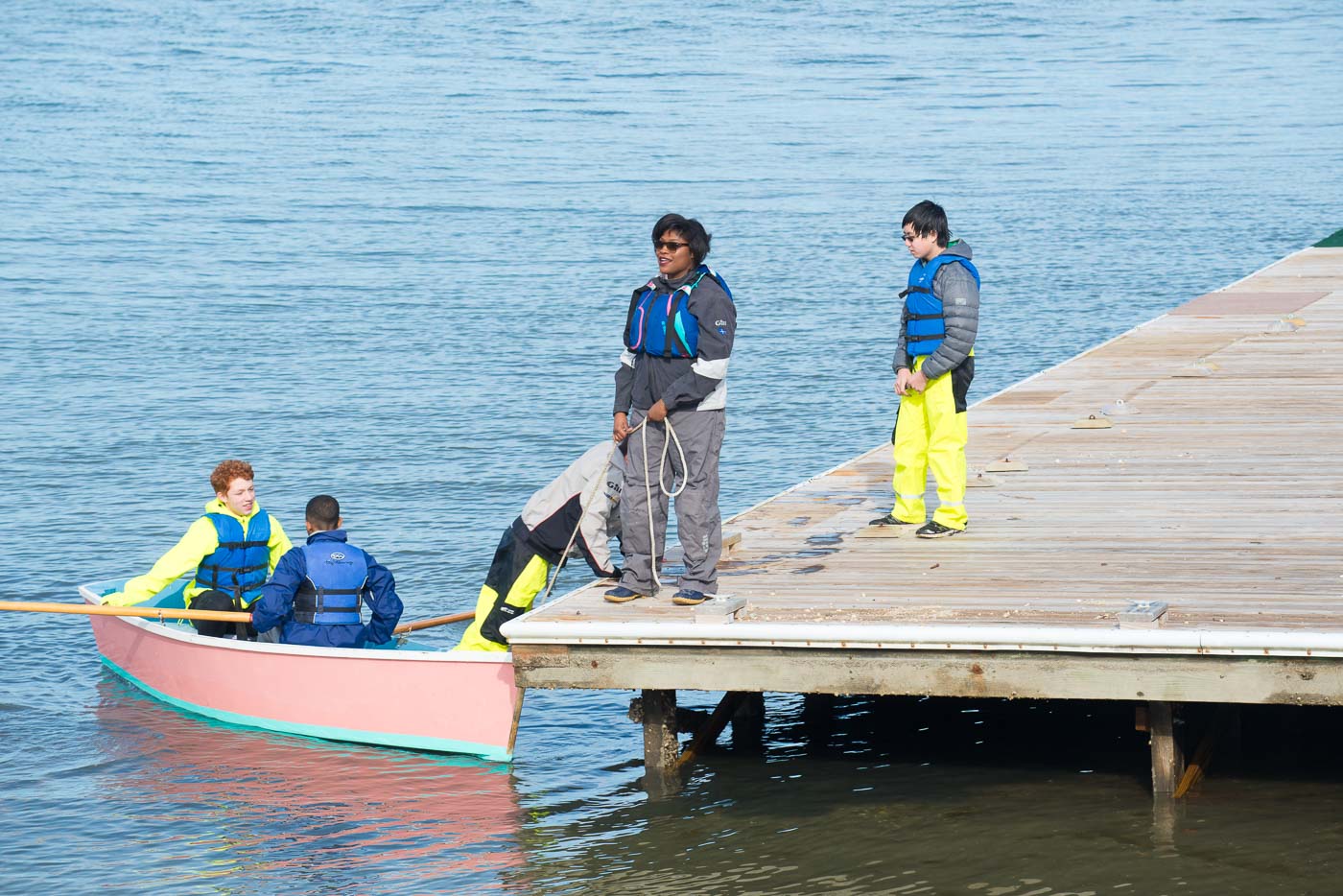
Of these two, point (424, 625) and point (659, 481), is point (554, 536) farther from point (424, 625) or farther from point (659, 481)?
point (424, 625)

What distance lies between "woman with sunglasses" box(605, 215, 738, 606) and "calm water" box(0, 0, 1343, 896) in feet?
4.43

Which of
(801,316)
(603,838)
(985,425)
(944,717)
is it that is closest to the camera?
(603,838)

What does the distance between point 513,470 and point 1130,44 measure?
49.0 metres

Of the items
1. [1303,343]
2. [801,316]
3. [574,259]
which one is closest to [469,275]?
[574,259]

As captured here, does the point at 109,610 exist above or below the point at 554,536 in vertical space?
below

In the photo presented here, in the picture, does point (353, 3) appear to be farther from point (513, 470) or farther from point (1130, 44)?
point (513, 470)

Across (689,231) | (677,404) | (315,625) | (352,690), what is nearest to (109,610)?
(315,625)

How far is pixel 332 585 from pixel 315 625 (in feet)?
0.84

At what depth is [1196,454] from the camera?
11.3 meters

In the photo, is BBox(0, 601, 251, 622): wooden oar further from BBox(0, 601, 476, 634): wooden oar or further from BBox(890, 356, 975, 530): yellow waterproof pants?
BBox(890, 356, 975, 530): yellow waterproof pants

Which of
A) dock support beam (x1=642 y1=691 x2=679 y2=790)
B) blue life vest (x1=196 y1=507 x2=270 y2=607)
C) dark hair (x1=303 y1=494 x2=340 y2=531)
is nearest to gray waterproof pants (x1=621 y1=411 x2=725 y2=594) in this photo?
dock support beam (x1=642 y1=691 x2=679 y2=790)

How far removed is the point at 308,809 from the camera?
8969 mm

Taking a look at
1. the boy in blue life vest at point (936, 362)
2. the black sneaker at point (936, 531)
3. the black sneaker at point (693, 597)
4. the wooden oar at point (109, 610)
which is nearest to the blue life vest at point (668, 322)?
the black sneaker at point (693, 597)

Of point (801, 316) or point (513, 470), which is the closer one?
point (513, 470)
